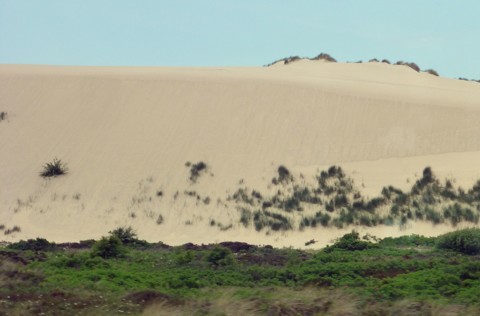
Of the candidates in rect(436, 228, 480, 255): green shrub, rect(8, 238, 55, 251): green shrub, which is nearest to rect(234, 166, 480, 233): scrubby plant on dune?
rect(436, 228, 480, 255): green shrub

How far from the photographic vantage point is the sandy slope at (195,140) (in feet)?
105

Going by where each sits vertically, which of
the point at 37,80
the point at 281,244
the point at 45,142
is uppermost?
Result: the point at 37,80

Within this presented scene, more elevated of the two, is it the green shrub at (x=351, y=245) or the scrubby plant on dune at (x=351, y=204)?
the scrubby plant on dune at (x=351, y=204)

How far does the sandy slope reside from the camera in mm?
31859

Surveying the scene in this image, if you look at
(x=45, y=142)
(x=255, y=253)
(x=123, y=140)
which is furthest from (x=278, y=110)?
(x=255, y=253)

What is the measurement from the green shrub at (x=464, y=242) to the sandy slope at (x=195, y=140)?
21.2 feet

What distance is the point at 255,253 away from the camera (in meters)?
21.9

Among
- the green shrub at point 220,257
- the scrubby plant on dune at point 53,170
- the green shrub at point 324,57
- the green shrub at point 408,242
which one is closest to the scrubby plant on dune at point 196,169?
the scrubby plant on dune at point 53,170

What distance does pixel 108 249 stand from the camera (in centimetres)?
2019

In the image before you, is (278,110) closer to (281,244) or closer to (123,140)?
(123,140)

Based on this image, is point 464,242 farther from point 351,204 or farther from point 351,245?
point 351,204

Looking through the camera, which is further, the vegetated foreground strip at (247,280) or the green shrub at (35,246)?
the green shrub at (35,246)

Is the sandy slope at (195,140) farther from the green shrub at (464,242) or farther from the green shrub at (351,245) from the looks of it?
the green shrub at (464,242)

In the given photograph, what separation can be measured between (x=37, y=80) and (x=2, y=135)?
7.63m
